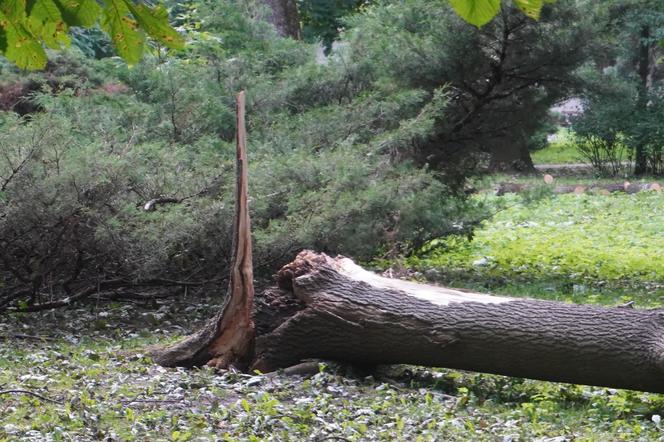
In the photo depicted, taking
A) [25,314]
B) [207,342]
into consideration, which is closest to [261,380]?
[207,342]

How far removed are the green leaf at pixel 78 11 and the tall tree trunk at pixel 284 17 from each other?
44.3 feet

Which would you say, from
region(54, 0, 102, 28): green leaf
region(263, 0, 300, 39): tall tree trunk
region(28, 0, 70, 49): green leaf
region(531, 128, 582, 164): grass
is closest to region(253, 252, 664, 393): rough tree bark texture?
region(28, 0, 70, 49): green leaf

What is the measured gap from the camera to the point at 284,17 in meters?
16.6

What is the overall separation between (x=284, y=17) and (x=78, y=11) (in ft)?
45.1

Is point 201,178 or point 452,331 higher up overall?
point 201,178

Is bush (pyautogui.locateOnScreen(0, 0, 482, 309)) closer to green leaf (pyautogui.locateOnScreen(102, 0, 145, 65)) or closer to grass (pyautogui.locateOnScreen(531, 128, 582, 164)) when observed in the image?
green leaf (pyautogui.locateOnScreen(102, 0, 145, 65))

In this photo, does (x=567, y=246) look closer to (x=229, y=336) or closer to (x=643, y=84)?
(x=229, y=336)

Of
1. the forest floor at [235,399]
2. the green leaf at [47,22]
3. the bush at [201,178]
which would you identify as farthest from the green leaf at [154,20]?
the bush at [201,178]

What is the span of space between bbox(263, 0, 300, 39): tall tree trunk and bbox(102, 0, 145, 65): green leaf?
1332cm

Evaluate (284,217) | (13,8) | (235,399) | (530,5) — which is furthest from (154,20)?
(284,217)

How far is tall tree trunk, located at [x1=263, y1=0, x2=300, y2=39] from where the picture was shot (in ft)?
54.1

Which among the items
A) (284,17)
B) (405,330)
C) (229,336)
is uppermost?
(284,17)

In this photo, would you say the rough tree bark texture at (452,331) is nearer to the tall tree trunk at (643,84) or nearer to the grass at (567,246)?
the grass at (567,246)

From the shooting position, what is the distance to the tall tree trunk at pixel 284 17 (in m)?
16.5
